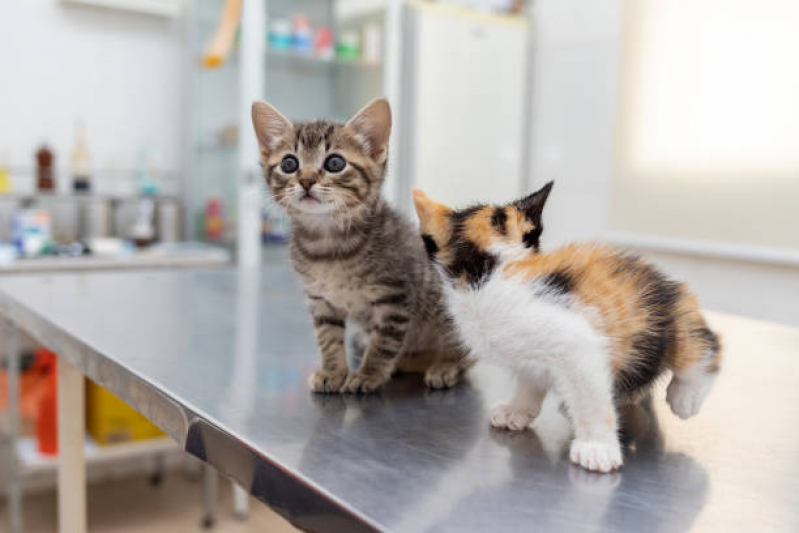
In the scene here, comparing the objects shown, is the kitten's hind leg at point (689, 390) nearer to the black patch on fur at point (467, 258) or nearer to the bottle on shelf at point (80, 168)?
the black patch on fur at point (467, 258)

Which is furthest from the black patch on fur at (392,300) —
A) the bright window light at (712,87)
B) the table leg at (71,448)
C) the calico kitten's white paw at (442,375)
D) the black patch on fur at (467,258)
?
the bright window light at (712,87)

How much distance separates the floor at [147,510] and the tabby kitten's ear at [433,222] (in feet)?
5.83

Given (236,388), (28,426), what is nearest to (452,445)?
(236,388)

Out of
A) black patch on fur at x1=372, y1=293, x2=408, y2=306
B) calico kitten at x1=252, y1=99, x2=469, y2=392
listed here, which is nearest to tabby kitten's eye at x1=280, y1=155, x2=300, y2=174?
calico kitten at x1=252, y1=99, x2=469, y2=392

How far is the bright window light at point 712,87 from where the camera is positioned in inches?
95.6

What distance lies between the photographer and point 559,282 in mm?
583

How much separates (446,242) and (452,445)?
185 millimetres

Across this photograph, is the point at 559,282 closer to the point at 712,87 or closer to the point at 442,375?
the point at 442,375

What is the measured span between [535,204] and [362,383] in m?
0.31

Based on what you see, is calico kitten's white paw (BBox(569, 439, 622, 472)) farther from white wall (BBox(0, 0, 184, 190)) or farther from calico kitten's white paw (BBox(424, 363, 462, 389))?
white wall (BBox(0, 0, 184, 190))

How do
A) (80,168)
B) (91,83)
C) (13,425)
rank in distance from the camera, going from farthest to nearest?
1. (91,83)
2. (80,168)
3. (13,425)

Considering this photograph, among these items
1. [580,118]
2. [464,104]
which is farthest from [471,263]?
[580,118]

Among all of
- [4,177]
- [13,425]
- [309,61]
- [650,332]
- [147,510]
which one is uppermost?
[309,61]

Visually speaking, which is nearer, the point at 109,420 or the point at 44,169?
the point at 109,420
